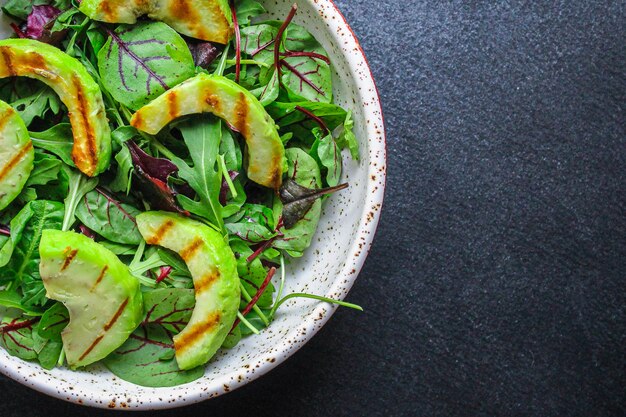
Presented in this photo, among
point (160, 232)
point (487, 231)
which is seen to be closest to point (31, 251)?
point (160, 232)

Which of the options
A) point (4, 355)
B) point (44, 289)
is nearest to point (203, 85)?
point (44, 289)

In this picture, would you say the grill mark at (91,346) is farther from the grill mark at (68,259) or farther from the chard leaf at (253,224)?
the chard leaf at (253,224)

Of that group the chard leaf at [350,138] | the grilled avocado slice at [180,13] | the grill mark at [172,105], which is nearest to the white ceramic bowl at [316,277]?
the chard leaf at [350,138]

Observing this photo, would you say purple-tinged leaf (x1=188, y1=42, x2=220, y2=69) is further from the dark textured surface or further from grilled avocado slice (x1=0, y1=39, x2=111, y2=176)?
the dark textured surface

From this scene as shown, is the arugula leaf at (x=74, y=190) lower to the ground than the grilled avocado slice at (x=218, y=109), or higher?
lower

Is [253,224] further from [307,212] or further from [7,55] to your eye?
[7,55]

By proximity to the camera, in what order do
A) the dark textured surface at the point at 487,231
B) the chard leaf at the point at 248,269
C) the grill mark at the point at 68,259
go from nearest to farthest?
the grill mark at the point at 68,259, the chard leaf at the point at 248,269, the dark textured surface at the point at 487,231
